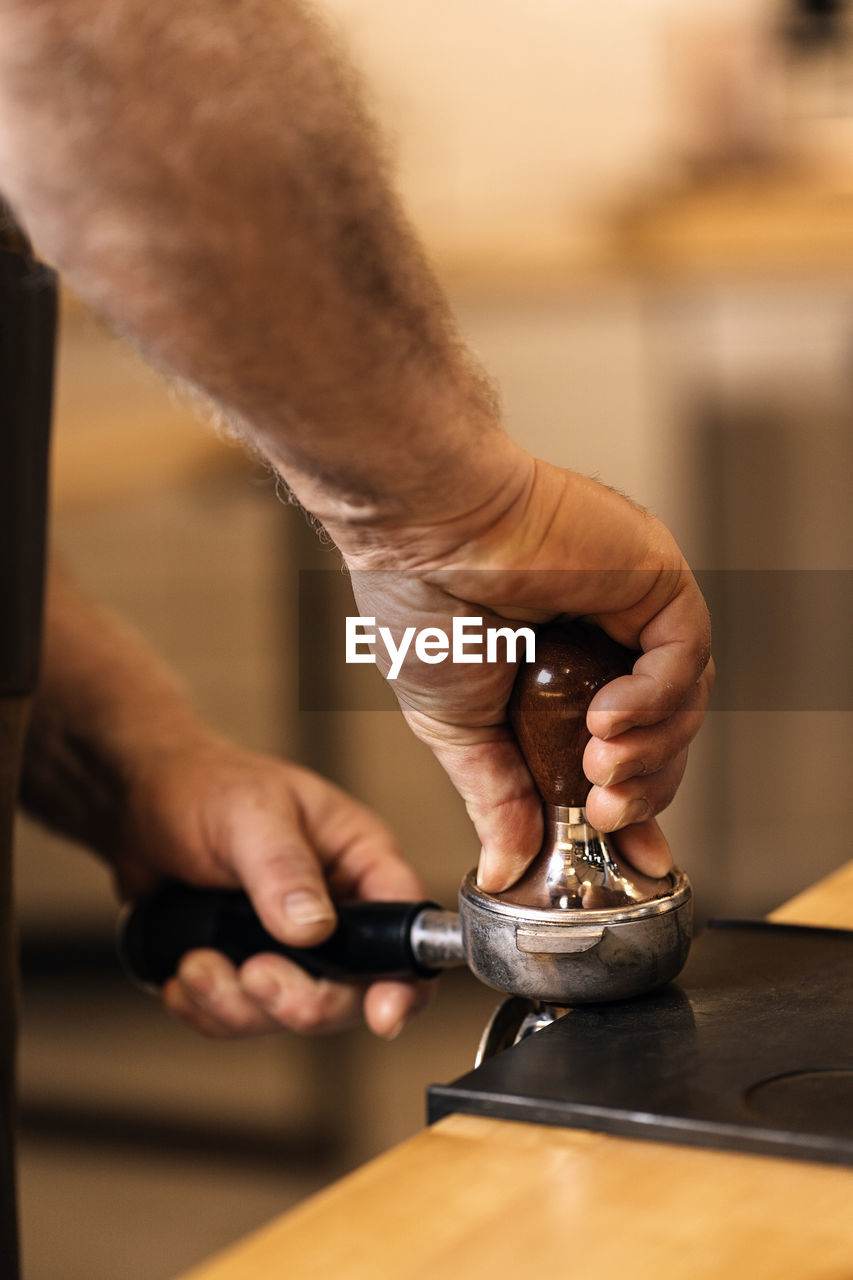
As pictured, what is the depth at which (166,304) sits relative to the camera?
1.27 feet

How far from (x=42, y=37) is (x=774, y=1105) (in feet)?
1.11

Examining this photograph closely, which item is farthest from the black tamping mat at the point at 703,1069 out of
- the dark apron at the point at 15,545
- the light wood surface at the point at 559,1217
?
the dark apron at the point at 15,545

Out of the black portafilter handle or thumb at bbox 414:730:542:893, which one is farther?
the black portafilter handle

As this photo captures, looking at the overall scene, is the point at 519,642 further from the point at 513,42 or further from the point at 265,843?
the point at 513,42

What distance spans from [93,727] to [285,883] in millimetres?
245

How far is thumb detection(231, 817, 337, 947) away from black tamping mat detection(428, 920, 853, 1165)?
20 cm

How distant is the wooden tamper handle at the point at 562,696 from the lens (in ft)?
1.55

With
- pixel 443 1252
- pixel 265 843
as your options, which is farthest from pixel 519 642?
pixel 265 843

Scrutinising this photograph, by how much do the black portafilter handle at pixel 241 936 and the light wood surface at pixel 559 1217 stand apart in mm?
215

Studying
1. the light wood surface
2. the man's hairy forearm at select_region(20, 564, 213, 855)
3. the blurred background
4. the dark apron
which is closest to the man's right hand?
the light wood surface

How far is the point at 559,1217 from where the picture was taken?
1.24 feet

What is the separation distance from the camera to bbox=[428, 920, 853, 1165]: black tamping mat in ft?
1.33

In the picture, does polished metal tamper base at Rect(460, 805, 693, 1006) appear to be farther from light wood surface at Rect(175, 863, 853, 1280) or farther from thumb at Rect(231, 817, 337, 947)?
thumb at Rect(231, 817, 337, 947)

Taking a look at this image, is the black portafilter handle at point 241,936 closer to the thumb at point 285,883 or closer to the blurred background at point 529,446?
the thumb at point 285,883
